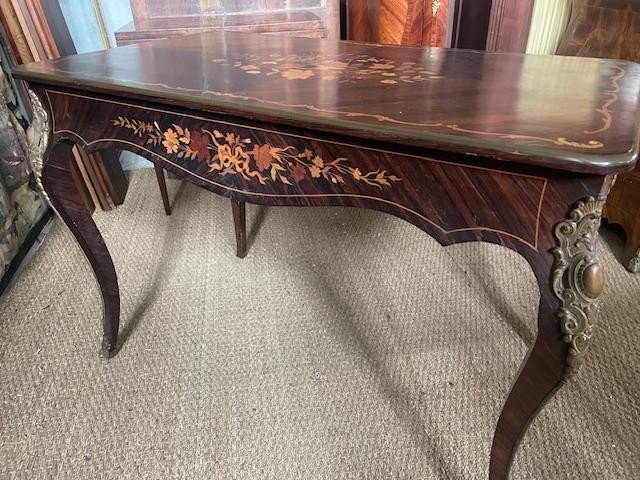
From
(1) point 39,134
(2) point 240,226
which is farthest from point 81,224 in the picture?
(2) point 240,226

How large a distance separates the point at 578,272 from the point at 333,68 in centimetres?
53

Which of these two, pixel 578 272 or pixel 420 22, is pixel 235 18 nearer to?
pixel 420 22

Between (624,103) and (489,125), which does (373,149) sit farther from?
(624,103)

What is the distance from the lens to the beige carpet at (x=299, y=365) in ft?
2.81

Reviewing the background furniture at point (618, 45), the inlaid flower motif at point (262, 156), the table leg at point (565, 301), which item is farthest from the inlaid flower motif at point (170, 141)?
the background furniture at point (618, 45)

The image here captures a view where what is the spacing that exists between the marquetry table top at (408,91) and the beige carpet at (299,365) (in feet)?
1.94

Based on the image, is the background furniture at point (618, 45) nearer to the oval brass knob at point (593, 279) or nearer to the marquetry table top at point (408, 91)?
the marquetry table top at point (408, 91)

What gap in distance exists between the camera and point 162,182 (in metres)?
1.51

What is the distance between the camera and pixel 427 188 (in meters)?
0.55

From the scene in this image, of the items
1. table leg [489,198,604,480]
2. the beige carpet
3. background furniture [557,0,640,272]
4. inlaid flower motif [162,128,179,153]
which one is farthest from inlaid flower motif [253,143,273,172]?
background furniture [557,0,640,272]

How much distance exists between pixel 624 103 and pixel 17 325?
1.32 meters

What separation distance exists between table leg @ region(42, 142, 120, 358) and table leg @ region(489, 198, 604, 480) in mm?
804

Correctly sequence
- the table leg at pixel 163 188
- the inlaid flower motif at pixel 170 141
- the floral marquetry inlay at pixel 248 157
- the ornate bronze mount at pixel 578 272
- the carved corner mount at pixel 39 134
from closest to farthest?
1. the ornate bronze mount at pixel 578 272
2. the floral marquetry inlay at pixel 248 157
3. the inlaid flower motif at pixel 170 141
4. the carved corner mount at pixel 39 134
5. the table leg at pixel 163 188

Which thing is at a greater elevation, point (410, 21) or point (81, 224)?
point (410, 21)
